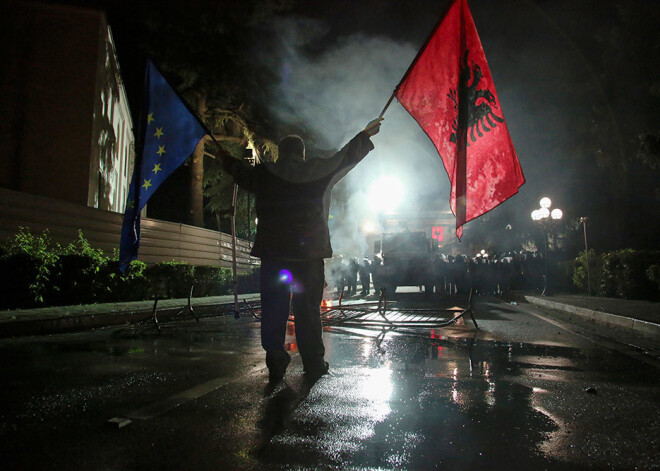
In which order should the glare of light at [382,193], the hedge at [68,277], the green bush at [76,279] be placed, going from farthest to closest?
Answer: the glare of light at [382,193]
the green bush at [76,279]
the hedge at [68,277]

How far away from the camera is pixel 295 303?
3918 mm

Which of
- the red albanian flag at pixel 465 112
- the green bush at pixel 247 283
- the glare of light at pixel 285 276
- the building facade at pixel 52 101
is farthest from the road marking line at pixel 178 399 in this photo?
the green bush at pixel 247 283

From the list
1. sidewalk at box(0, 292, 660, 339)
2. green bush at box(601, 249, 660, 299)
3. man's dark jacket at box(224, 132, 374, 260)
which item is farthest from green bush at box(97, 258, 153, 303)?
green bush at box(601, 249, 660, 299)

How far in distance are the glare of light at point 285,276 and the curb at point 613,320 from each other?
239 inches

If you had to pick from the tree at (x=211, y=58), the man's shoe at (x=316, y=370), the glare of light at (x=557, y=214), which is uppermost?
the tree at (x=211, y=58)

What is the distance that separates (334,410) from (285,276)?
1257mm

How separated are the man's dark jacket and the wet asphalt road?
39.5 inches

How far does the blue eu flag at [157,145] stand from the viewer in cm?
491

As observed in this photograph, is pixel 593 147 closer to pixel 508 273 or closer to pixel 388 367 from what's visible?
pixel 508 273

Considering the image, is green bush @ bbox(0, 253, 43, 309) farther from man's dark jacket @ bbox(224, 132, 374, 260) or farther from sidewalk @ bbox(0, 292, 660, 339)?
man's dark jacket @ bbox(224, 132, 374, 260)

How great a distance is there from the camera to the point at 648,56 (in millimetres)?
17625

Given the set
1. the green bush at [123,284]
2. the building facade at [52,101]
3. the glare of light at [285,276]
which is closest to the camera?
the glare of light at [285,276]

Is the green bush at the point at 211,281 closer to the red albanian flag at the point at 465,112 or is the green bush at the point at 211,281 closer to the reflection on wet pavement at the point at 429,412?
the reflection on wet pavement at the point at 429,412

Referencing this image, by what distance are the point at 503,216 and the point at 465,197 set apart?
38.2 meters
